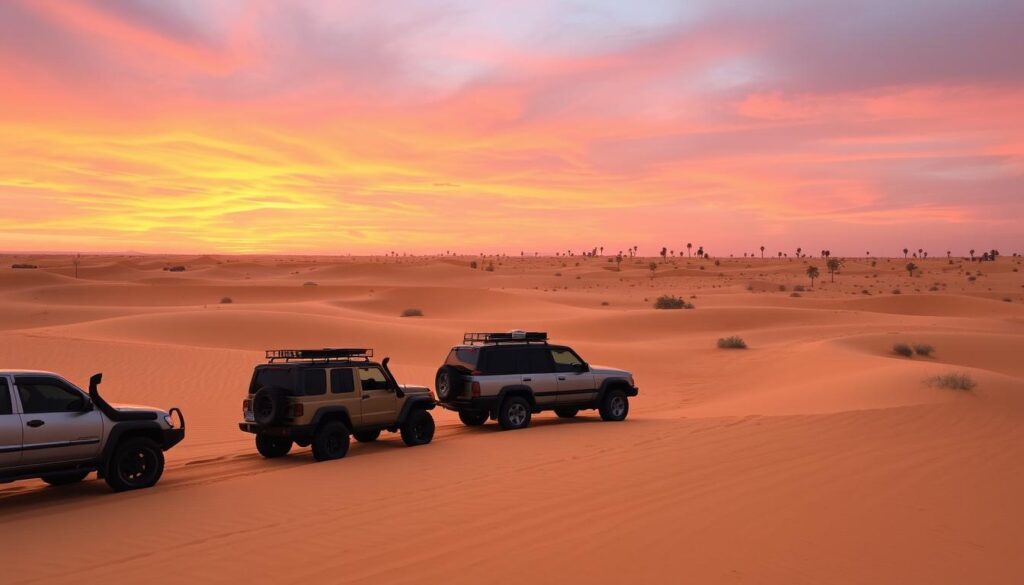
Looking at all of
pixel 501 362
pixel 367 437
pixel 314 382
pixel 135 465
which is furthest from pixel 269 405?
pixel 501 362

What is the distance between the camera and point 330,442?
13.4 m

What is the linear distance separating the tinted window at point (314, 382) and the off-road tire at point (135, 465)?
2.49 metres

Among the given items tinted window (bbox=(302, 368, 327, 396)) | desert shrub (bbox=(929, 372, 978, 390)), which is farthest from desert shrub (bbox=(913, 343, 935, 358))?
tinted window (bbox=(302, 368, 327, 396))

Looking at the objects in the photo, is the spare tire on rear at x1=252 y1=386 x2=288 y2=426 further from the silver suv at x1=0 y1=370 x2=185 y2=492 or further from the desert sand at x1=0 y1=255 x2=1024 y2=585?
the silver suv at x1=0 y1=370 x2=185 y2=492

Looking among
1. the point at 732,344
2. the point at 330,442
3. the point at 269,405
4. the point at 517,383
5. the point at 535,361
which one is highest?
the point at 535,361

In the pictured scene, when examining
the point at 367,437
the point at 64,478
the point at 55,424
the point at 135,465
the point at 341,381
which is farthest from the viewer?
the point at 367,437

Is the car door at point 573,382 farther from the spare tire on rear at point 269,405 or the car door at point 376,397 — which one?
the spare tire on rear at point 269,405

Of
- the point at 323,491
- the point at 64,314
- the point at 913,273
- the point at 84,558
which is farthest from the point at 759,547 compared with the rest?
the point at 913,273

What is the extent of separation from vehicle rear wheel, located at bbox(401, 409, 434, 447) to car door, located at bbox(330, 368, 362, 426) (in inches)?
41.5

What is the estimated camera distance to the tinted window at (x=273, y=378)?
1317cm

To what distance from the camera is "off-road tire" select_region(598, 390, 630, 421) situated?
58.0 feet

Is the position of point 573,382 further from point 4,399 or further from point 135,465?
point 4,399

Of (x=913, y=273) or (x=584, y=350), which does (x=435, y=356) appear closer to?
(x=584, y=350)

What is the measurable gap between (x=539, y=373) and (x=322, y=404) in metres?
5.29
